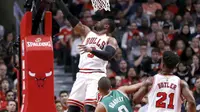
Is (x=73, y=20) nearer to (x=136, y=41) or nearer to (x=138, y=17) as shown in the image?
(x=136, y=41)

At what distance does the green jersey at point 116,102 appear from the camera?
1002cm

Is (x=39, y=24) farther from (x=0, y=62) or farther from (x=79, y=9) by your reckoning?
(x=79, y=9)

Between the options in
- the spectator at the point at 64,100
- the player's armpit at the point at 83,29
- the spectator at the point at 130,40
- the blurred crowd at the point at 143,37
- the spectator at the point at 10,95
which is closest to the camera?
the player's armpit at the point at 83,29

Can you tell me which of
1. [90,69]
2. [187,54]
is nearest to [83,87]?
[90,69]

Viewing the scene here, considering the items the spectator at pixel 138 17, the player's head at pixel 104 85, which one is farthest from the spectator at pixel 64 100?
the player's head at pixel 104 85

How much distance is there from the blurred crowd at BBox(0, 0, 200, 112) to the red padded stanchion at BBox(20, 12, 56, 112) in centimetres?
342

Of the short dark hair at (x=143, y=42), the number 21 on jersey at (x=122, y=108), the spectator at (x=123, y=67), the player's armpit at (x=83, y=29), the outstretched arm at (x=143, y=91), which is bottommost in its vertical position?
the spectator at (x=123, y=67)

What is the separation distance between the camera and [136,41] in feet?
62.0

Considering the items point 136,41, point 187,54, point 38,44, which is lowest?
point 187,54

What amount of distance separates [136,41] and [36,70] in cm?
735

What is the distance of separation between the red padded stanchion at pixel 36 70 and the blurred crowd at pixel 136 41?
3.42m

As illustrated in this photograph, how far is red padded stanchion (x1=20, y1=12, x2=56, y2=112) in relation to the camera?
1179cm

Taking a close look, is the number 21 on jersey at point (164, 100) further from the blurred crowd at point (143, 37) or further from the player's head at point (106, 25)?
the blurred crowd at point (143, 37)

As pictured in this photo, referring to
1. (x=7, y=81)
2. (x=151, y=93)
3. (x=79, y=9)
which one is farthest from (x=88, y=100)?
(x=79, y=9)
